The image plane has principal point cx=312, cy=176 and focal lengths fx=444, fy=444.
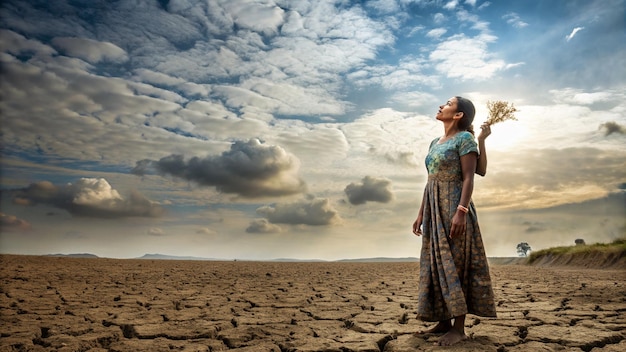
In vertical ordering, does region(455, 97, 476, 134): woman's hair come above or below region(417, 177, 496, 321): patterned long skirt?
above

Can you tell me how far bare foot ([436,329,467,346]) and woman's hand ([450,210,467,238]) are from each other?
643 mm

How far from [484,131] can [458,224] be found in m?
0.68

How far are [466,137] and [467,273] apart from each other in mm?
894

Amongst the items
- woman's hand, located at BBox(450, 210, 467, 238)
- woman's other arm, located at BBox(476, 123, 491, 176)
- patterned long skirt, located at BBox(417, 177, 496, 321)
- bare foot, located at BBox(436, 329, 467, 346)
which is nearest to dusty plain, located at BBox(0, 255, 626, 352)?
bare foot, located at BBox(436, 329, 467, 346)

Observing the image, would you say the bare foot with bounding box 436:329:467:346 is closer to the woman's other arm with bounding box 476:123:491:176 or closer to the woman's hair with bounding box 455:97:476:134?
the woman's other arm with bounding box 476:123:491:176

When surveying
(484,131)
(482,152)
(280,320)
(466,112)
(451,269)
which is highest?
(466,112)

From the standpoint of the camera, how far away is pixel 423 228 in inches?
123

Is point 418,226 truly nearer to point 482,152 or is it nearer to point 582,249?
point 482,152

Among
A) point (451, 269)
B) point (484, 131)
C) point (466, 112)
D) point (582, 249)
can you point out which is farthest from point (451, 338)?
point (582, 249)

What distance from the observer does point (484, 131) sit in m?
3.00

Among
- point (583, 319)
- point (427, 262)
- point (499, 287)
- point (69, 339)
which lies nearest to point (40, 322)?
point (69, 339)

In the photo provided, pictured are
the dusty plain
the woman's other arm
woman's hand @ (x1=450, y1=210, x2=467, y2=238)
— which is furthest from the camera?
the dusty plain

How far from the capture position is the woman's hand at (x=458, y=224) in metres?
2.79

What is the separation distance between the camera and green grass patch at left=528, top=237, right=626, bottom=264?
1335 centimetres
